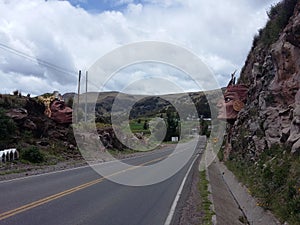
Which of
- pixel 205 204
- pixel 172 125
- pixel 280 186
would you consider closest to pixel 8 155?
pixel 205 204

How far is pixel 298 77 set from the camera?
15.0m

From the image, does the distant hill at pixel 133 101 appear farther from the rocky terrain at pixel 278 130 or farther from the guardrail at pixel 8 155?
the rocky terrain at pixel 278 130

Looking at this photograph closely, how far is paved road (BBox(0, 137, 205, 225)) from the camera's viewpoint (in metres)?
9.33

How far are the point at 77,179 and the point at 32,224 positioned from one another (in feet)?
29.0

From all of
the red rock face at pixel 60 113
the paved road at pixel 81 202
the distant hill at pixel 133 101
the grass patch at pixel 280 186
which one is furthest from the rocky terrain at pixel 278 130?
the red rock face at pixel 60 113

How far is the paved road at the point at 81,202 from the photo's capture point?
367 inches

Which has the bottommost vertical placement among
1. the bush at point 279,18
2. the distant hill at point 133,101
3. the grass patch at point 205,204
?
the grass patch at point 205,204

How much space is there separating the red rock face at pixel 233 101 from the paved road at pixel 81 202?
1411 cm

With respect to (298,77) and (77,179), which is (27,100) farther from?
(298,77)

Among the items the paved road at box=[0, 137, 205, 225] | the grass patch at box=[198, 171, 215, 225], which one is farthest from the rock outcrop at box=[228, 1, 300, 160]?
the paved road at box=[0, 137, 205, 225]

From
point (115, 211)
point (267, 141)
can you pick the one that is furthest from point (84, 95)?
point (115, 211)

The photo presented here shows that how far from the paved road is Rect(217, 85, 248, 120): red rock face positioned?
46.3 feet

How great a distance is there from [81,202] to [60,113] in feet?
86.4

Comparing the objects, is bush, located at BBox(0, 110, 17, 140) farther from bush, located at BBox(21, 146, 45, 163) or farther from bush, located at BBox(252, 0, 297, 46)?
bush, located at BBox(252, 0, 297, 46)
